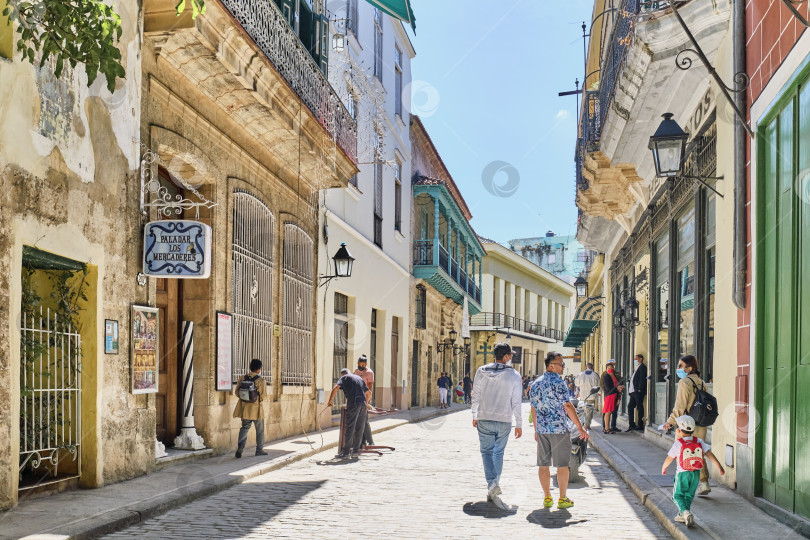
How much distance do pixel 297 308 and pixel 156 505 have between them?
333 inches

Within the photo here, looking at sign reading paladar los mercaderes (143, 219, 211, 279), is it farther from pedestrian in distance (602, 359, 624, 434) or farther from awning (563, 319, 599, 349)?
awning (563, 319, 599, 349)

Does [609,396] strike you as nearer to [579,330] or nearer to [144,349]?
[144,349]

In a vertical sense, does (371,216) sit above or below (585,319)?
above

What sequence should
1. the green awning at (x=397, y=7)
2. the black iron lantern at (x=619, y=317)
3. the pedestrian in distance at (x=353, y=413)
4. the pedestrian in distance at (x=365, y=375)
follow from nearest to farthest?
1. the green awning at (x=397, y=7)
2. the pedestrian in distance at (x=353, y=413)
3. the pedestrian in distance at (x=365, y=375)
4. the black iron lantern at (x=619, y=317)

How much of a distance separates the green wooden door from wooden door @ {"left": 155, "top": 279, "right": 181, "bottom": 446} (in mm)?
6979

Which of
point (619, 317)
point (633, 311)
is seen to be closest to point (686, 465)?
point (633, 311)

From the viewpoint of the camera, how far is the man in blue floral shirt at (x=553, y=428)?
25.4ft

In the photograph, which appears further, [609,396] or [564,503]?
[609,396]

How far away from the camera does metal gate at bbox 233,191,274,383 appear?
40.6 ft

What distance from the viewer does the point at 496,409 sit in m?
8.05

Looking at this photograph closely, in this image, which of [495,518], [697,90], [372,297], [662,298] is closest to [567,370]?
[372,297]

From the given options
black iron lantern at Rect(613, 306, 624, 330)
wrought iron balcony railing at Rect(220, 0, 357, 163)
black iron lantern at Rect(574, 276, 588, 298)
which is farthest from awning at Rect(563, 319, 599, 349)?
wrought iron balcony railing at Rect(220, 0, 357, 163)

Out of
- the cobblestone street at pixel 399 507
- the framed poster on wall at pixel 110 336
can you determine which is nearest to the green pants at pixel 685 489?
the cobblestone street at pixel 399 507

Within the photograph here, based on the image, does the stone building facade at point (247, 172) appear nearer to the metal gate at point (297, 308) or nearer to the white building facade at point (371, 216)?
the metal gate at point (297, 308)
